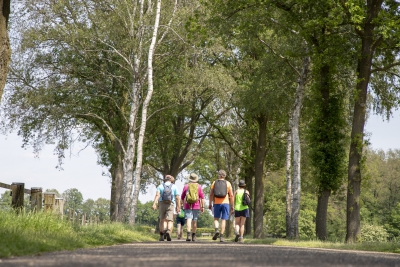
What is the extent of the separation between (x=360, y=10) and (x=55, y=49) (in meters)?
17.5

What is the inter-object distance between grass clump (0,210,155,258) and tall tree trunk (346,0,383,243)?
8954mm

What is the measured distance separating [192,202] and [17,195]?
700 cm

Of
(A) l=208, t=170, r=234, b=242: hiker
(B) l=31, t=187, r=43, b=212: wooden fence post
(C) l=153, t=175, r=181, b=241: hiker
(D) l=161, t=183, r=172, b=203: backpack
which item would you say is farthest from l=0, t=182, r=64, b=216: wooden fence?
(A) l=208, t=170, r=234, b=242: hiker

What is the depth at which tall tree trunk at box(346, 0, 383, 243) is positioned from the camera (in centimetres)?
2298

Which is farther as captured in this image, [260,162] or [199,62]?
[260,162]

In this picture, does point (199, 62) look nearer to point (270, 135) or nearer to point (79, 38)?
point (79, 38)

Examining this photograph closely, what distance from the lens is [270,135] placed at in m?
42.3

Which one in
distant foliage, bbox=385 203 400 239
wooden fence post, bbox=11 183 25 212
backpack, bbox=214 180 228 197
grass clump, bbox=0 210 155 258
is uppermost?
distant foliage, bbox=385 203 400 239

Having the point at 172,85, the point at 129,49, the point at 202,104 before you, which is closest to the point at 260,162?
the point at 202,104

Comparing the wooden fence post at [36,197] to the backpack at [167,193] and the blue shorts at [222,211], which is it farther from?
the blue shorts at [222,211]

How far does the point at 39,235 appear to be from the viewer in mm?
12406

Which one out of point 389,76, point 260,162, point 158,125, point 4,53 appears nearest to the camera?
point 4,53

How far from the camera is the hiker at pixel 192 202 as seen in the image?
68.9 feet

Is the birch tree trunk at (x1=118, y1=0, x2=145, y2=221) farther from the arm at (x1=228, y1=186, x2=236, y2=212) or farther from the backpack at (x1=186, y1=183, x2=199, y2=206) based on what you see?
the arm at (x1=228, y1=186, x2=236, y2=212)
